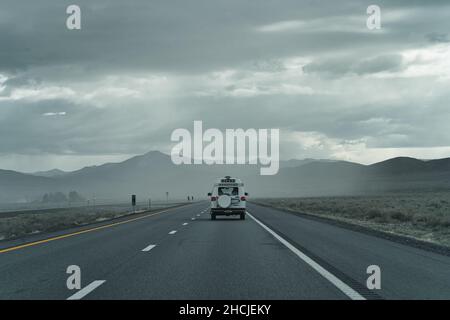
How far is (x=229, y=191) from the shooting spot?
117 feet

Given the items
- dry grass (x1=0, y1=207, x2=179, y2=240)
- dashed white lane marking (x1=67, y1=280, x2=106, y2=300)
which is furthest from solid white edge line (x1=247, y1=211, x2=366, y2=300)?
dry grass (x1=0, y1=207, x2=179, y2=240)

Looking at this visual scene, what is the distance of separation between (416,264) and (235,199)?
2210 centimetres

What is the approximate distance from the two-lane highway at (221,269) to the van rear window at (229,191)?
15.4 metres

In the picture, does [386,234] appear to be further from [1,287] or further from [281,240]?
[1,287]

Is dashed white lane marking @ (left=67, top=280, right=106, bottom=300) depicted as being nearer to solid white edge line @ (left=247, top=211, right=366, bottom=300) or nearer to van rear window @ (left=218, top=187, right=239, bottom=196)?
solid white edge line @ (left=247, top=211, right=366, bottom=300)

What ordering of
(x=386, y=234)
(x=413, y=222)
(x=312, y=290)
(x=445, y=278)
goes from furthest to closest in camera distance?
(x=413, y=222)
(x=386, y=234)
(x=445, y=278)
(x=312, y=290)

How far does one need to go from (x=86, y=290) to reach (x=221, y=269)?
10.7 feet

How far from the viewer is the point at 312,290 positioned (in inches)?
383

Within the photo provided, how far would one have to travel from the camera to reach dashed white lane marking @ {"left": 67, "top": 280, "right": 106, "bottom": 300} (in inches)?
357

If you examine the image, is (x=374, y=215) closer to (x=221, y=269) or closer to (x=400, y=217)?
(x=400, y=217)

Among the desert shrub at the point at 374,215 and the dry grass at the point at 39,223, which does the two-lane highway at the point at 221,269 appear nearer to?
the dry grass at the point at 39,223

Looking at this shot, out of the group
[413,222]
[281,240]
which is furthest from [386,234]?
[413,222]

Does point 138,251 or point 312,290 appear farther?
point 138,251

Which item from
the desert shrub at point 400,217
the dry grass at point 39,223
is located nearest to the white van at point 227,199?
the dry grass at point 39,223
